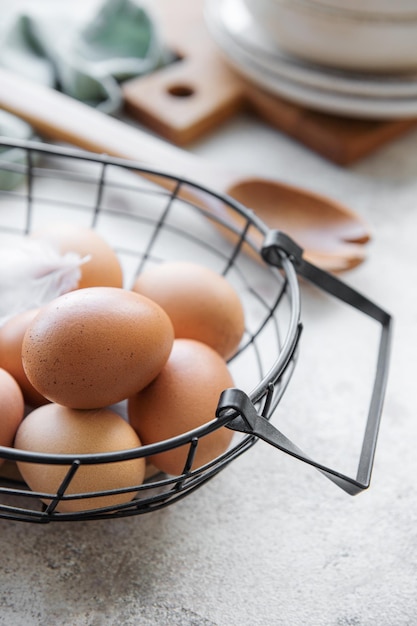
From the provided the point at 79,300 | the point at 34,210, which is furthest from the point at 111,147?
the point at 79,300

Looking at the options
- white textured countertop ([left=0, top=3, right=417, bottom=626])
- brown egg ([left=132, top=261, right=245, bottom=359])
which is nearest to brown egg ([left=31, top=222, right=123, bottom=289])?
brown egg ([left=132, top=261, right=245, bottom=359])

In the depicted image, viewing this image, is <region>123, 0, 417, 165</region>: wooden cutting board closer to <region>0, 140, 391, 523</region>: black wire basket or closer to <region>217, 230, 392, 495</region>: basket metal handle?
<region>0, 140, 391, 523</region>: black wire basket

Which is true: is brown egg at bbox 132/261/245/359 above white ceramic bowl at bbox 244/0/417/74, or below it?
below

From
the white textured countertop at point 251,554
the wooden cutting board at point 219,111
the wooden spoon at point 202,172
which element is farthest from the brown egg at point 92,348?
the wooden cutting board at point 219,111

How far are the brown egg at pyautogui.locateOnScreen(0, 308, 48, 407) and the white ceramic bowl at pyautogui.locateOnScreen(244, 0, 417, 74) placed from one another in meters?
0.45

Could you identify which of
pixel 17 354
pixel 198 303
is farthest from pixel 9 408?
pixel 198 303

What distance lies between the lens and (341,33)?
0.72m

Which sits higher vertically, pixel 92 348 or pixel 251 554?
pixel 92 348

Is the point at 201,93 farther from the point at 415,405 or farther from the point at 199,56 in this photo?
the point at 415,405

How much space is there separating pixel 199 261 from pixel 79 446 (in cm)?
32

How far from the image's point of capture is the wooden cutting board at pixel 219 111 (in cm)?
80

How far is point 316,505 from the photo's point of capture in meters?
0.51

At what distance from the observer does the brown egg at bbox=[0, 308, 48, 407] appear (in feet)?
1.50

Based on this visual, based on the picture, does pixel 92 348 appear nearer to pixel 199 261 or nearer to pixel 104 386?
pixel 104 386
